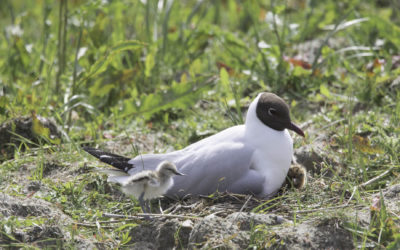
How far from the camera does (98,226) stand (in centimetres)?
373

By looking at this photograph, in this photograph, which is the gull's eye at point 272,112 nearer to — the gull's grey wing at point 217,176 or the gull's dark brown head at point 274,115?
the gull's dark brown head at point 274,115

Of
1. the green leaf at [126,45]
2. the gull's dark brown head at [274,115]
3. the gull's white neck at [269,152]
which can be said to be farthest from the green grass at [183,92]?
the gull's dark brown head at [274,115]

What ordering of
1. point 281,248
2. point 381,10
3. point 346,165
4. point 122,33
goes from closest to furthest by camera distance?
point 281,248
point 346,165
point 122,33
point 381,10

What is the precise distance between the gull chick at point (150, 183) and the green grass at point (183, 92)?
27 cm

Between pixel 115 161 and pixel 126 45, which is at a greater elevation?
pixel 126 45

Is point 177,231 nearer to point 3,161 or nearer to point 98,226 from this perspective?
point 98,226

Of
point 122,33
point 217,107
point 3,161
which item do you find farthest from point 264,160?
point 122,33

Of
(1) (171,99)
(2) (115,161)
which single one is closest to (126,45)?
(1) (171,99)

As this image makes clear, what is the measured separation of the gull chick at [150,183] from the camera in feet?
12.2

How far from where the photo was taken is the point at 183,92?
5.60m

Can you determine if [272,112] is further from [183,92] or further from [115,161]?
[183,92]

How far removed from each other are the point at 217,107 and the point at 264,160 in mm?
1656

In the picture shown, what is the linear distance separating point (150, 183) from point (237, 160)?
0.73 m

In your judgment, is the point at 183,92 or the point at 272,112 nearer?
the point at 272,112
